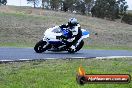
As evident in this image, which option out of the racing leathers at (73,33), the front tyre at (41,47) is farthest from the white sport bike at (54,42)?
the racing leathers at (73,33)

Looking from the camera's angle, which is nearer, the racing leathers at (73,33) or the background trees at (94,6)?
the racing leathers at (73,33)

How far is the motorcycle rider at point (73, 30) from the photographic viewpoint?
1936cm

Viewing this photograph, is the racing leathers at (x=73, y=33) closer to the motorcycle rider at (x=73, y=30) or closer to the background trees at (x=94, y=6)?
the motorcycle rider at (x=73, y=30)

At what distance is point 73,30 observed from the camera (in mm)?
19500

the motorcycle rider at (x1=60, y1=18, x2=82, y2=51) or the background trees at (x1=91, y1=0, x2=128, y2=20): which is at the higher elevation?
the motorcycle rider at (x1=60, y1=18, x2=82, y2=51)

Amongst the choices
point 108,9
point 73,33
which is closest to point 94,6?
point 108,9

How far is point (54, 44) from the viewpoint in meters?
19.4

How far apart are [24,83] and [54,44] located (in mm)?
11309

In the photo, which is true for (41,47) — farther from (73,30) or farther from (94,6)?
(94,6)

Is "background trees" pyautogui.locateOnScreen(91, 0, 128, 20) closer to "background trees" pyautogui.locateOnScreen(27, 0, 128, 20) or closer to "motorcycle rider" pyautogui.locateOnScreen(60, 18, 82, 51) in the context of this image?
"background trees" pyautogui.locateOnScreen(27, 0, 128, 20)

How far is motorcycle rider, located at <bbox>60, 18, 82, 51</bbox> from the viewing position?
1936cm

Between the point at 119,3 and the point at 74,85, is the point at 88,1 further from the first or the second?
the point at 74,85

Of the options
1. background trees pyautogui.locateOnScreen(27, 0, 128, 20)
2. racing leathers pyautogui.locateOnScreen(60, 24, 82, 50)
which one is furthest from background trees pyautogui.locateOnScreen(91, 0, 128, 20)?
racing leathers pyautogui.locateOnScreen(60, 24, 82, 50)

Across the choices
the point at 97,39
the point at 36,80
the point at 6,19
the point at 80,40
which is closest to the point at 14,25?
the point at 6,19
